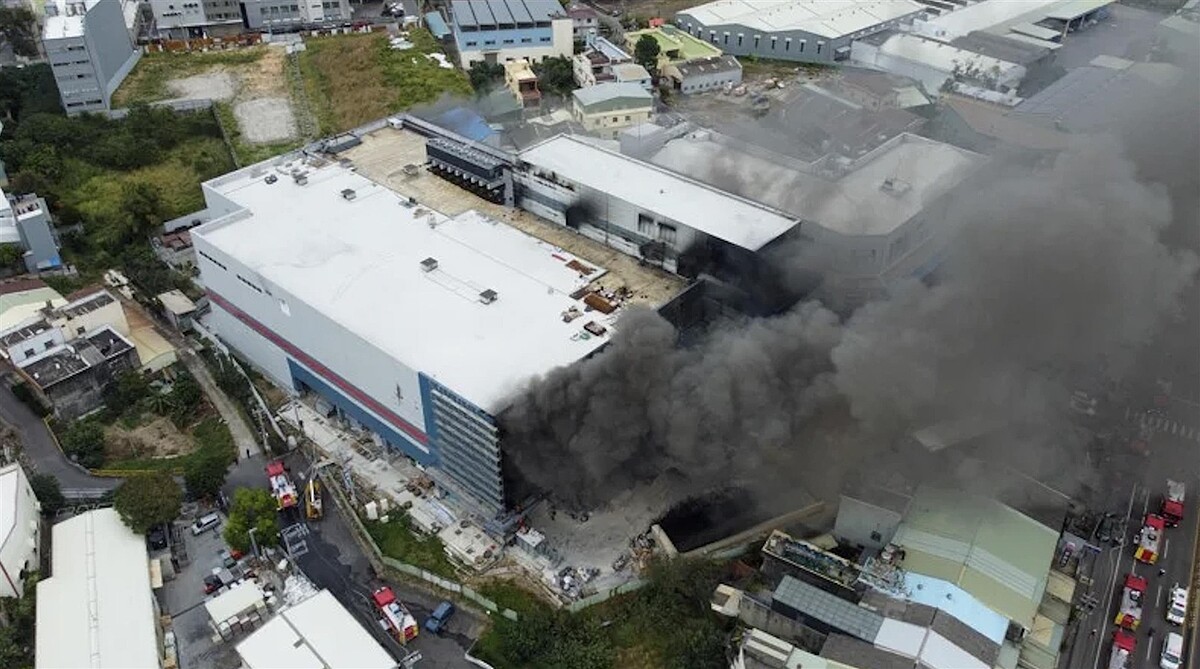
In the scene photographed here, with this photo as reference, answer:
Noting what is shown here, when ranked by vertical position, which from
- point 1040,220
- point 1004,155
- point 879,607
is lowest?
point 879,607

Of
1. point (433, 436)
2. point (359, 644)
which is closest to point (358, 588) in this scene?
point (359, 644)

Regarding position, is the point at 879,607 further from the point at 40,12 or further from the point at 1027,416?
the point at 40,12

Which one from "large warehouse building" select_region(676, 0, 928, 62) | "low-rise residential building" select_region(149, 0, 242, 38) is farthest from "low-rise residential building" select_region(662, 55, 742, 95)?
"low-rise residential building" select_region(149, 0, 242, 38)

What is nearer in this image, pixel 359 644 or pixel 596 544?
pixel 359 644

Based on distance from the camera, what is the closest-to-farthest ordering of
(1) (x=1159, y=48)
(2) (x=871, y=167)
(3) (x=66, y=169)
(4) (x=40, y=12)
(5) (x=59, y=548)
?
(5) (x=59, y=548) < (2) (x=871, y=167) < (3) (x=66, y=169) < (1) (x=1159, y=48) < (4) (x=40, y=12)

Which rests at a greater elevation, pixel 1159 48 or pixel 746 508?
pixel 1159 48

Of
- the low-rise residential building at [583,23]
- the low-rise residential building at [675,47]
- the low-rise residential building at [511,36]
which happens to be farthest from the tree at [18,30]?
the low-rise residential building at [675,47]

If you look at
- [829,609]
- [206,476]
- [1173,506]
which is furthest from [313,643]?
[1173,506]
